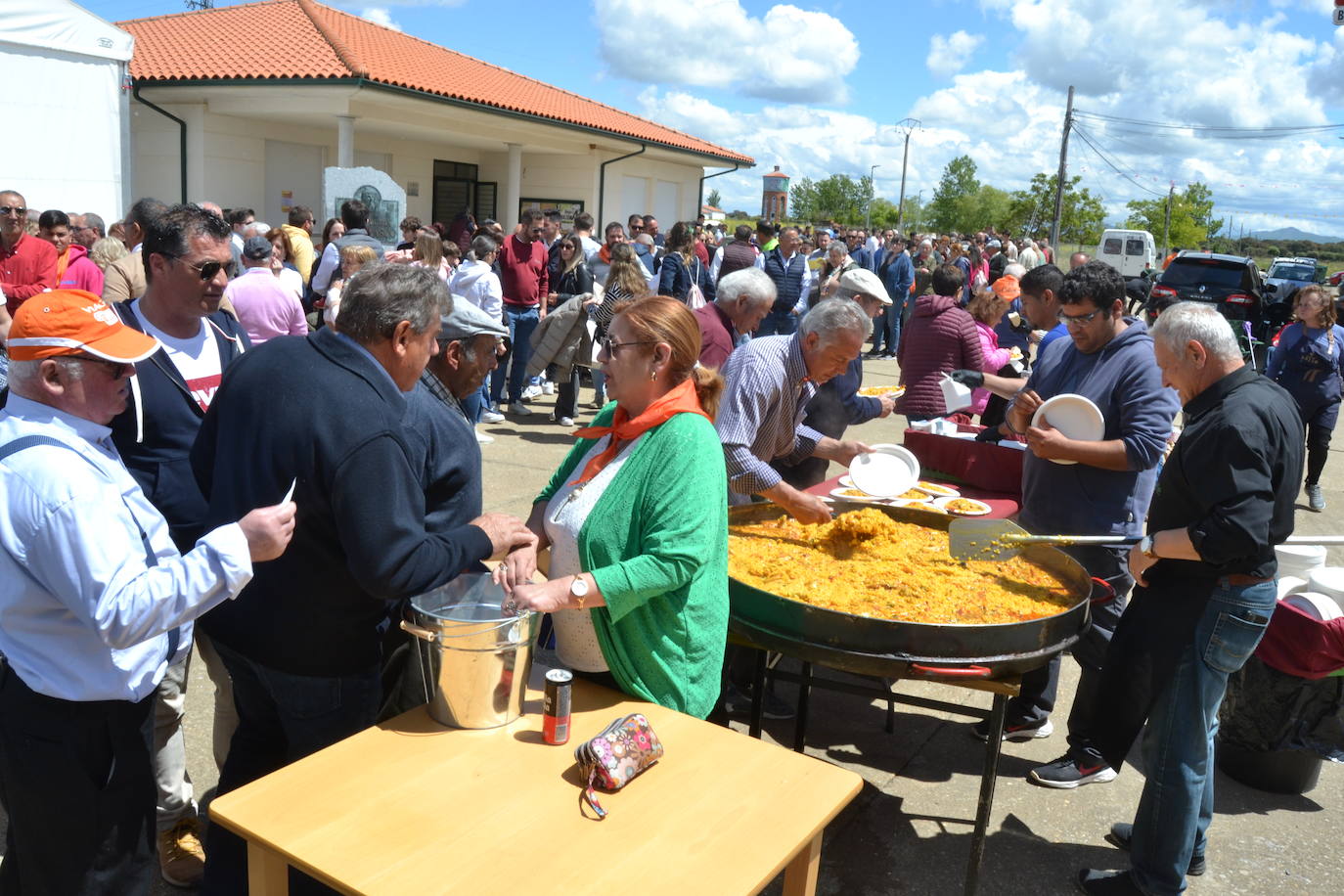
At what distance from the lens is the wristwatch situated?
7.61 ft

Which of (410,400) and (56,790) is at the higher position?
(410,400)

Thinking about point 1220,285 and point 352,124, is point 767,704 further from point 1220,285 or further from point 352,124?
point 1220,285

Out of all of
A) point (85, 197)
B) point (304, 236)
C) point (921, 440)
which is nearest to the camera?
point (921, 440)

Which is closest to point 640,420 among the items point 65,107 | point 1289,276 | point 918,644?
point 918,644

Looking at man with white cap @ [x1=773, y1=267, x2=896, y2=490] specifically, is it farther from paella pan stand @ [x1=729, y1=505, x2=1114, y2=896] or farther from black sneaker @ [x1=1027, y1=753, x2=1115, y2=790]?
paella pan stand @ [x1=729, y1=505, x2=1114, y2=896]

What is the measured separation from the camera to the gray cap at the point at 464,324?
10.5 feet

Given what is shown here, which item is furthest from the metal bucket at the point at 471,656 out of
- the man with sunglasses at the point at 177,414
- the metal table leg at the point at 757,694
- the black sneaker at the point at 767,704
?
the black sneaker at the point at 767,704

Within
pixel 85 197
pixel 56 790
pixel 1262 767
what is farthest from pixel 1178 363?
pixel 85 197

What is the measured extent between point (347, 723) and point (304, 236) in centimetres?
864

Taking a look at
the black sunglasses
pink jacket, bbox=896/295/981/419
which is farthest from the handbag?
pink jacket, bbox=896/295/981/419

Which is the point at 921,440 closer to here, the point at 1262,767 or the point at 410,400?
the point at 1262,767

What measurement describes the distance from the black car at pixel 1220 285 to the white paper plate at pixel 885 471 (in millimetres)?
15041

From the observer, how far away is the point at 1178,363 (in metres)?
3.22

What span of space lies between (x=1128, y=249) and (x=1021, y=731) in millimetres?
37939
